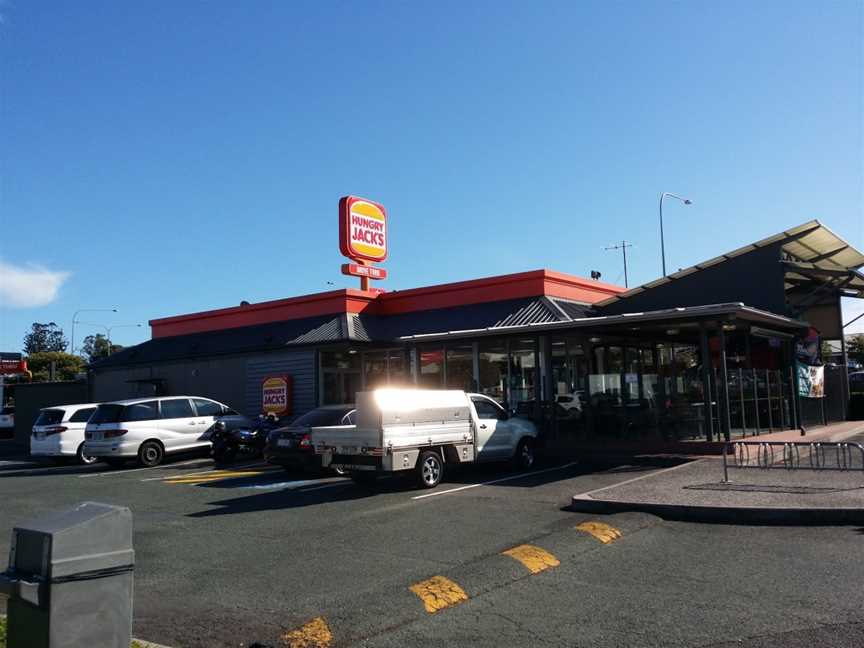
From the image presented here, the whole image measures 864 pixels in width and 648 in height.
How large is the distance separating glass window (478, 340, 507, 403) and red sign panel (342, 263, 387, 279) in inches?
320

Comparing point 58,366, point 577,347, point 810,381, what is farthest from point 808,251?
point 58,366

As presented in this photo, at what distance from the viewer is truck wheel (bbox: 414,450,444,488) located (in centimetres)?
1290

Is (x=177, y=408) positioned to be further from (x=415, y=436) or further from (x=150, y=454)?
(x=415, y=436)

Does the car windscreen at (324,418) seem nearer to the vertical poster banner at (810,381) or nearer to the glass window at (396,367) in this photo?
the glass window at (396,367)

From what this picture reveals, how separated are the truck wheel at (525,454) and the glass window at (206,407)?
9.33m

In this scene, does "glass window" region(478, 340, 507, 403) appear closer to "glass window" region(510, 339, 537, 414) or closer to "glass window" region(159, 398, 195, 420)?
"glass window" region(510, 339, 537, 414)

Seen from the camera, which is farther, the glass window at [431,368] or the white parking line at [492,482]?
the glass window at [431,368]

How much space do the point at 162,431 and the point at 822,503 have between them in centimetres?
1508

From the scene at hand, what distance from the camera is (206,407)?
20406mm

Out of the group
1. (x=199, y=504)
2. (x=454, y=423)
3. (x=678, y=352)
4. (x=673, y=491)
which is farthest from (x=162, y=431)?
(x=678, y=352)

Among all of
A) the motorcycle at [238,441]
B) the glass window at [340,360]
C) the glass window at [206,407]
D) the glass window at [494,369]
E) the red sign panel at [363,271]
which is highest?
the red sign panel at [363,271]

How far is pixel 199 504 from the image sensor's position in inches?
476

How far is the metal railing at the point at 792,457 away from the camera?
39.8 feet

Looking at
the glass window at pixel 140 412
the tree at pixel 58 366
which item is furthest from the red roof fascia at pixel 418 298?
the tree at pixel 58 366
